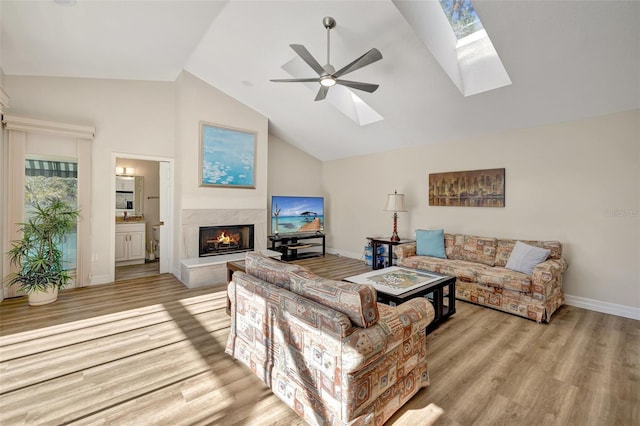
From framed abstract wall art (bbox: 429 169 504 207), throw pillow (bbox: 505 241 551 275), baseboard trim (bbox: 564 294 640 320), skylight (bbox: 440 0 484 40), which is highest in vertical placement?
skylight (bbox: 440 0 484 40)

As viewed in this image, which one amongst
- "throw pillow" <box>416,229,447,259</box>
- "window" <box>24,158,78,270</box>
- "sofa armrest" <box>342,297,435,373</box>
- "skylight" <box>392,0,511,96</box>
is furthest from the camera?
"throw pillow" <box>416,229,447,259</box>

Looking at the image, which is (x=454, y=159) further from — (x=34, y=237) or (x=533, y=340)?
(x=34, y=237)

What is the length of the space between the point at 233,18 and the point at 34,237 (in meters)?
3.74

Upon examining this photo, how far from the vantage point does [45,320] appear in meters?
3.11

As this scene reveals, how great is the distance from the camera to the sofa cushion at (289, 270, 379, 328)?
153 centimetres

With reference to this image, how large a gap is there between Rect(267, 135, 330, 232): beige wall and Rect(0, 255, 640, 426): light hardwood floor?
383 centimetres

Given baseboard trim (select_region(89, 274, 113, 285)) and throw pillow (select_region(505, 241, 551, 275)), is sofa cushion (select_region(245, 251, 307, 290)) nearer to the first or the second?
throw pillow (select_region(505, 241, 551, 275))

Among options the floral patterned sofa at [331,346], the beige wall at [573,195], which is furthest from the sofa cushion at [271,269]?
the beige wall at [573,195]

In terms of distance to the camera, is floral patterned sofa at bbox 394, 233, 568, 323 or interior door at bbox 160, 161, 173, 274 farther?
interior door at bbox 160, 161, 173, 274

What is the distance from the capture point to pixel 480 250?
4.23m

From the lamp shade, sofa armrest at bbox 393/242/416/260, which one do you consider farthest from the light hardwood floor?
the lamp shade

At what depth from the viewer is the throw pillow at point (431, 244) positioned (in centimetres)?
457

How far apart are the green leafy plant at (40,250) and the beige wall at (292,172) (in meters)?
3.59

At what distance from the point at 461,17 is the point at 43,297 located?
603 centimetres
